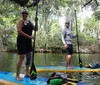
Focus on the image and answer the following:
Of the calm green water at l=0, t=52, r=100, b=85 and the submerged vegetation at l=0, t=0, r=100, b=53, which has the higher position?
the submerged vegetation at l=0, t=0, r=100, b=53

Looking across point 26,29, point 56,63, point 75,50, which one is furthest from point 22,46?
point 75,50

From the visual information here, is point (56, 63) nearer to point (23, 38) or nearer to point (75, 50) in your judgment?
point (23, 38)

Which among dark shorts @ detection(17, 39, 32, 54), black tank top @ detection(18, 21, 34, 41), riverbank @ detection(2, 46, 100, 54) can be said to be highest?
black tank top @ detection(18, 21, 34, 41)

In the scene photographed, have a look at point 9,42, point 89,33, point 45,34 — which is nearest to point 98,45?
point 89,33

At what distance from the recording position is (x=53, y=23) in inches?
1314

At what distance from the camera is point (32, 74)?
578 cm

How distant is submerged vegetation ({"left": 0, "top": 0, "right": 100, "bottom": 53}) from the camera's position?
18766 millimetres

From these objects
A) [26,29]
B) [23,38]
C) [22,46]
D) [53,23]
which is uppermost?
[53,23]

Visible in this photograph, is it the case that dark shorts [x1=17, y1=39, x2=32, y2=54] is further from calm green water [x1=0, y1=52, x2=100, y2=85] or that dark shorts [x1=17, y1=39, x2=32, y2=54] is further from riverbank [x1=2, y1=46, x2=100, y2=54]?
riverbank [x1=2, y1=46, x2=100, y2=54]

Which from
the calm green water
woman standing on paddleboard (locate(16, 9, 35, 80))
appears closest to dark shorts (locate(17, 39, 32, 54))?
woman standing on paddleboard (locate(16, 9, 35, 80))

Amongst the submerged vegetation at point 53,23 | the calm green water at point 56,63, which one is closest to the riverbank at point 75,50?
the submerged vegetation at point 53,23

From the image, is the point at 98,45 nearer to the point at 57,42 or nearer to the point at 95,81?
the point at 57,42

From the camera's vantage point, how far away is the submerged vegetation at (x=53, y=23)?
18.8 m

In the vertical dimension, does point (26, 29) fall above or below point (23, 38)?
above
